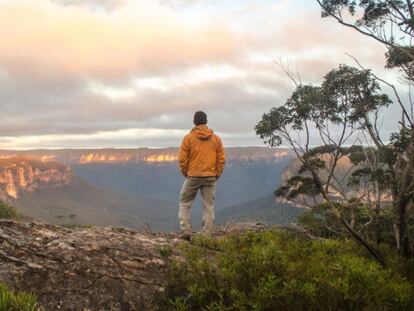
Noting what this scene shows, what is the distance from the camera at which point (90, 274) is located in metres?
8.83

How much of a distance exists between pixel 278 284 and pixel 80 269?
3.51m

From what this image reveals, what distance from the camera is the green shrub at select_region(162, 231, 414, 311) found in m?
7.57

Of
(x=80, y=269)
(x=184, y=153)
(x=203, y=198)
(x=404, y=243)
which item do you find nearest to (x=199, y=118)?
(x=184, y=153)

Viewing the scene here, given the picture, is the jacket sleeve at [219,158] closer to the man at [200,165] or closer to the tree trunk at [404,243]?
the man at [200,165]

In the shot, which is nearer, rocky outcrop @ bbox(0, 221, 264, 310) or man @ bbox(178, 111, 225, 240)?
rocky outcrop @ bbox(0, 221, 264, 310)

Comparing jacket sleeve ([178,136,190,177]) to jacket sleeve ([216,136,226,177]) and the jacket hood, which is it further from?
jacket sleeve ([216,136,226,177])

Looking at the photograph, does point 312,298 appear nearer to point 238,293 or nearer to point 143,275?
point 238,293

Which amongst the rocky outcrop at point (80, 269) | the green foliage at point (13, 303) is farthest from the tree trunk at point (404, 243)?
the green foliage at point (13, 303)

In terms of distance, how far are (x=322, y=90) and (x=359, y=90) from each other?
1.53 meters

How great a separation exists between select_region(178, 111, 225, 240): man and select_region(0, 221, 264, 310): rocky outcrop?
10.7 feet

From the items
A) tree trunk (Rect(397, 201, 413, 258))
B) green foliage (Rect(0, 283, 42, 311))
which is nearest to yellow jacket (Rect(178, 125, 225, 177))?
tree trunk (Rect(397, 201, 413, 258))

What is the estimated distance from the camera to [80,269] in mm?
8867

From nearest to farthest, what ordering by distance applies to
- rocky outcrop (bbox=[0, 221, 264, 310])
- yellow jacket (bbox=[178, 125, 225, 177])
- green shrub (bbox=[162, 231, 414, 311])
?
green shrub (bbox=[162, 231, 414, 311]) < rocky outcrop (bbox=[0, 221, 264, 310]) < yellow jacket (bbox=[178, 125, 225, 177])

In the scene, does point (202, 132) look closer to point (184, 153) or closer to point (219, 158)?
point (184, 153)
